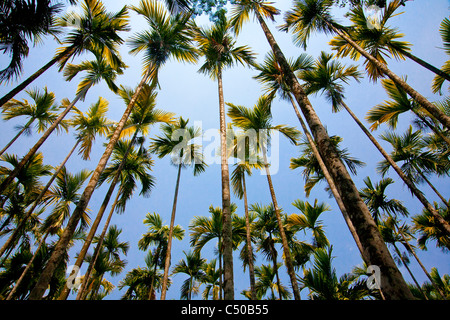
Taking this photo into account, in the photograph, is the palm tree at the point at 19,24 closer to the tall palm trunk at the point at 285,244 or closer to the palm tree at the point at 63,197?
the palm tree at the point at 63,197

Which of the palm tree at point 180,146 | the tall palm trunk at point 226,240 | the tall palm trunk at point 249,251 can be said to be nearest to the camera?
the tall palm trunk at point 226,240

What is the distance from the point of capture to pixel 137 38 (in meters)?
7.11

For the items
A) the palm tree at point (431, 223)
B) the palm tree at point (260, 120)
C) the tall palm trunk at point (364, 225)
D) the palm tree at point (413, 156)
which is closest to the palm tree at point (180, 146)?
the palm tree at point (260, 120)

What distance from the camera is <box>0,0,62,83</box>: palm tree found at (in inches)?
161

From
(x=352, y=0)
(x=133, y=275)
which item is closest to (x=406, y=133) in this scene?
(x=352, y=0)

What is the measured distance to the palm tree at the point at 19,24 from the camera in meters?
4.10

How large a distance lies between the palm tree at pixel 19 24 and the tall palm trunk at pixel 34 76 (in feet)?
1.11

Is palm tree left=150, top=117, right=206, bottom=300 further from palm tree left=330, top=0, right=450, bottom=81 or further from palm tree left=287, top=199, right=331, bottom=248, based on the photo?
palm tree left=330, top=0, right=450, bottom=81

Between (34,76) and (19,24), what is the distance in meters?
1.11

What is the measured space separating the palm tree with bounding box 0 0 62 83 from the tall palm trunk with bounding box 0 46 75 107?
0.34 m

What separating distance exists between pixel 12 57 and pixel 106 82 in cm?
359

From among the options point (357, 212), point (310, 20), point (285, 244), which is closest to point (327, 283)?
point (285, 244)

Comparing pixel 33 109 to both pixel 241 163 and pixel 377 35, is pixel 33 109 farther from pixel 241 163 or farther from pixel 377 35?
pixel 377 35

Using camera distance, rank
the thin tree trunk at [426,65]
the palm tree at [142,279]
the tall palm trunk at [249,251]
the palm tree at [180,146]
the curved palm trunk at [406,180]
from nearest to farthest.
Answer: the thin tree trunk at [426,65]
the curved palm trunk at [406,180]
the tall palm trunk at [249,251]
the palm tree at [180,146]
the palm tree at [142,279]
